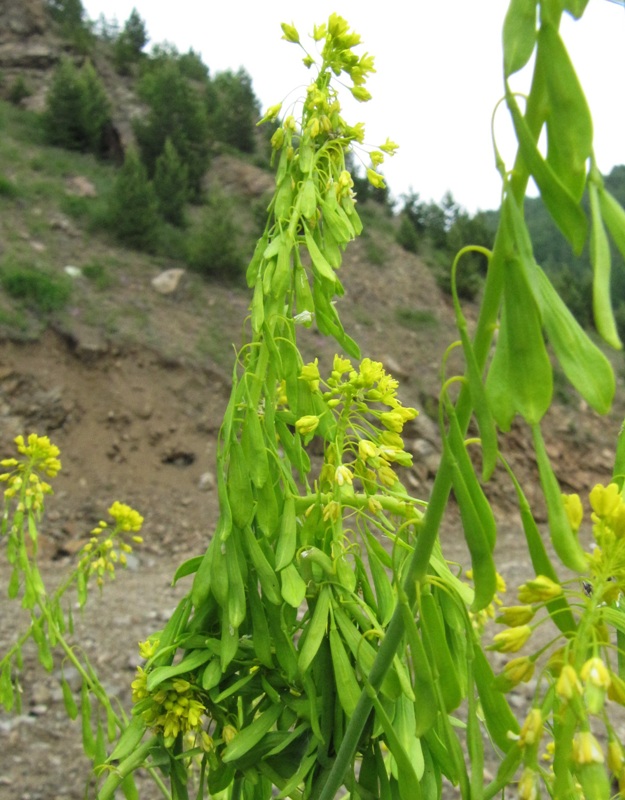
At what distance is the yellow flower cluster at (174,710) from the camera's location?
0.86 metres

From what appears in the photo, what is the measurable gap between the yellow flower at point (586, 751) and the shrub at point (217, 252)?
7177 mm

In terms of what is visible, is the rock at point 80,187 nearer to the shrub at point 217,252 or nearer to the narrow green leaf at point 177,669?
the shrub at point 217,252

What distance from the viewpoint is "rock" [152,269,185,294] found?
7043 mm

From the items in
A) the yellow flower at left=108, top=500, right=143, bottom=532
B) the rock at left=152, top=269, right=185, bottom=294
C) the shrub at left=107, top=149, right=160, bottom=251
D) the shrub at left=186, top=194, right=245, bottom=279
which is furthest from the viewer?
the shrub at left=107, top=149, right=160, bottom=251

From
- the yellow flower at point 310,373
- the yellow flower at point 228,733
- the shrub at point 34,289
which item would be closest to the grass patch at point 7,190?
the shrub at point 34,289

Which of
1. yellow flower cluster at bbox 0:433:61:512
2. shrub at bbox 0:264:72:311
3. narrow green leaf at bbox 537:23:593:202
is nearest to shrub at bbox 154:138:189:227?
shrub at bbox 0:264:72:311

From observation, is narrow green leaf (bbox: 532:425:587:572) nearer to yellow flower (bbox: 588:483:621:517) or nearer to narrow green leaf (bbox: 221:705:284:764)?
yellow flower (bbox: 588:483:621:517)

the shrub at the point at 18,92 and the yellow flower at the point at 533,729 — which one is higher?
the yellow flower at the point at 533,729

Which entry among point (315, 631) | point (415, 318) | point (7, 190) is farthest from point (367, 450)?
point (7, 190)

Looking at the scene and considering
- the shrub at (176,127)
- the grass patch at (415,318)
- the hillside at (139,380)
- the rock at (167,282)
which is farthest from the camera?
the shrub at (176,127)

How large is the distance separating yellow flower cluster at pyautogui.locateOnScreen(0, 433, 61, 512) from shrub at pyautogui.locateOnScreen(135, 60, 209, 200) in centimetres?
780

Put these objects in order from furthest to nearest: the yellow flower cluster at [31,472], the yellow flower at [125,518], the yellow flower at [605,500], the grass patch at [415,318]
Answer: the grass patch at [415,318]
the yellow flower at [125,518]
the yellow flower cluster at [31,472]
the yellow flower at [605,500]

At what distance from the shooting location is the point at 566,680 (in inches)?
17.2

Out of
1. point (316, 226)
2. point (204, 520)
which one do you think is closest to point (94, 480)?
point (204, 520)
